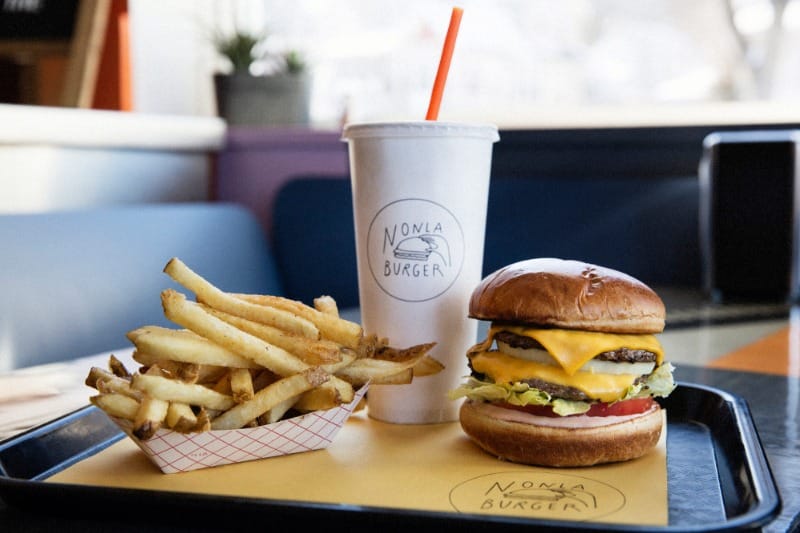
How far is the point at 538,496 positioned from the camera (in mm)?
904

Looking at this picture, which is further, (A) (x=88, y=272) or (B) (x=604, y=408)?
(A) (x=88, y=272)

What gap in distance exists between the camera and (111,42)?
13.2 ft

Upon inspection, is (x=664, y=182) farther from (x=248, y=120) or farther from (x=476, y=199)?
(x=476, y=199)

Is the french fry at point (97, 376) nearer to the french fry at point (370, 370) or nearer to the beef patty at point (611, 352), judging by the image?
the french fry at point (370, 370)

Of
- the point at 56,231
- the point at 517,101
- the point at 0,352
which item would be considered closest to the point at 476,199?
the point at 0,352

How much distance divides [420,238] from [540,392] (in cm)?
28

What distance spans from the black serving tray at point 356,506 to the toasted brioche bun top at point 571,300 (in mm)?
172

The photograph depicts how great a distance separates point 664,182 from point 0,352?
2451 millimetres

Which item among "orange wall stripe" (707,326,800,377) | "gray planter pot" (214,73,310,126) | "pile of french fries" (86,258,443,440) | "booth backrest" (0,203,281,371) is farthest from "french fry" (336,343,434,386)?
"gray planter pot" (214,73,310,126)

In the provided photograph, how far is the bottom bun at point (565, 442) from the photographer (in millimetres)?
1023

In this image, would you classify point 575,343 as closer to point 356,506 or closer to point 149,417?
point 356,506

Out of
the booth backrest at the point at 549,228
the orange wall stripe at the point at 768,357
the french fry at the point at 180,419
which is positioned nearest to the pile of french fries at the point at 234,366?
the french fry at the point at 180,419

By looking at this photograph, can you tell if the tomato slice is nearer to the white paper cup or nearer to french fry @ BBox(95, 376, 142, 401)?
the white paper cup

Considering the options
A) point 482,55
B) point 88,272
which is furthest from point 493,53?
point 88,272
